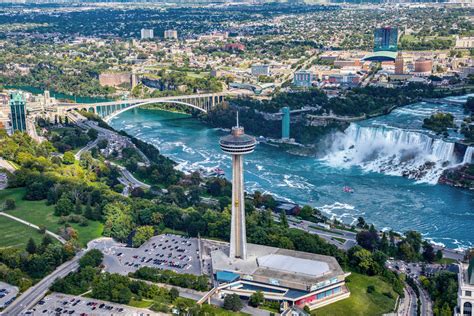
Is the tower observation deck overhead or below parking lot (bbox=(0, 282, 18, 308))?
overhead

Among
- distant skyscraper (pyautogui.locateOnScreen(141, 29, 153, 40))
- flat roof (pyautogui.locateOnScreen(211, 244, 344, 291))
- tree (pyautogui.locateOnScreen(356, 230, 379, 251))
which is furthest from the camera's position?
distant skyscraper (pyautogui.locateOnScreen(141, 29, 153, 40))

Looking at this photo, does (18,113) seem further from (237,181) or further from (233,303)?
(233,303)

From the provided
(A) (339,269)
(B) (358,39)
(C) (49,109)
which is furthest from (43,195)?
(B) (358,39)

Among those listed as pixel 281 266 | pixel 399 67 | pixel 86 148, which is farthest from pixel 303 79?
pixel 281 266

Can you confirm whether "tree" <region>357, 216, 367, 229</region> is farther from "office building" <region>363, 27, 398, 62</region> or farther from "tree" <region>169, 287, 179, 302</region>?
"office building" <region>363, 27, 398, 62</region>

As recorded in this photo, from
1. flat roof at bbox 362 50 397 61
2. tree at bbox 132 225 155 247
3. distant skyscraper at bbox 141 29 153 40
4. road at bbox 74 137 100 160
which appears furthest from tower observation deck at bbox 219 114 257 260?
distant skyscraper at bbox 141 29 153 40

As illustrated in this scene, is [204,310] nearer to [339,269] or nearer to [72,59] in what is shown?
[339,269]

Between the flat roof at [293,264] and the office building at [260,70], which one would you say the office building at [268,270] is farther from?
the office building at [260,70]
